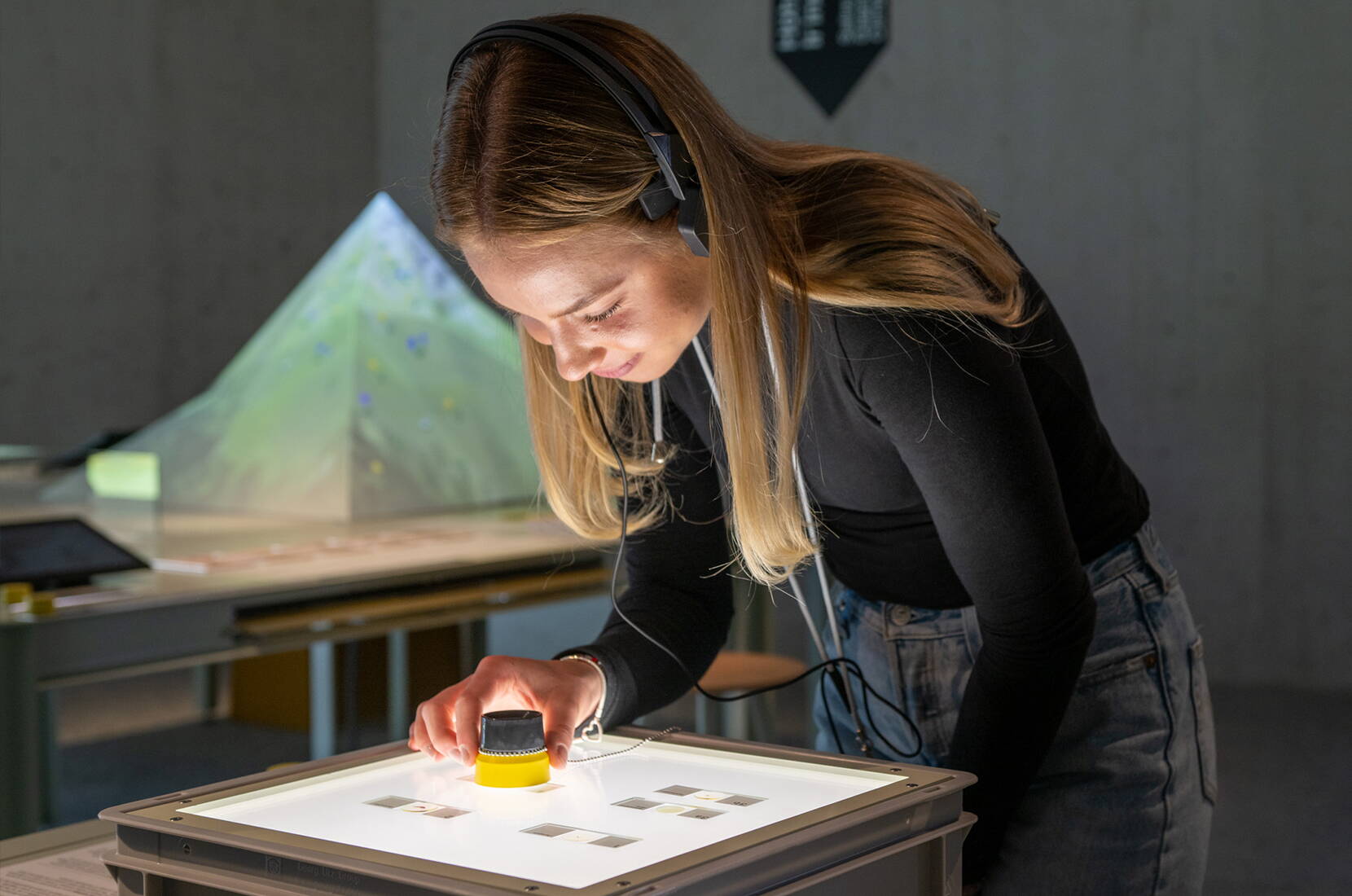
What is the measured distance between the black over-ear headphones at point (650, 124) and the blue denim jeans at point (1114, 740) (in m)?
0.33

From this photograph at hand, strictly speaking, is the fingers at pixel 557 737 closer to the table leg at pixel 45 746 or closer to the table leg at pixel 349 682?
the table leg at pixel 45 746

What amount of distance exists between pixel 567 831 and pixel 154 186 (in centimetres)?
523

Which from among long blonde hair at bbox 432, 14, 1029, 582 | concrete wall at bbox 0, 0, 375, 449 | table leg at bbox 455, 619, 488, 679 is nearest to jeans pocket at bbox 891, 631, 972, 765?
long blonde hair at bbox 432, 14, 1029, 582

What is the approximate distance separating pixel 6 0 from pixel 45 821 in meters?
3.80

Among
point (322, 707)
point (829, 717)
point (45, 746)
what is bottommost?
point (322, 707)

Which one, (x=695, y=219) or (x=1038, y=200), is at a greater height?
(x=1038, y=200)

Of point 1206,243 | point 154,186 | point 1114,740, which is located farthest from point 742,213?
point 154,186

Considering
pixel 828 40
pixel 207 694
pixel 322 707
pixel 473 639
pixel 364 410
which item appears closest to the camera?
pixel 473 639

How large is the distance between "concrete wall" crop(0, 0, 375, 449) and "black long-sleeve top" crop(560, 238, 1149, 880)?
180 inches

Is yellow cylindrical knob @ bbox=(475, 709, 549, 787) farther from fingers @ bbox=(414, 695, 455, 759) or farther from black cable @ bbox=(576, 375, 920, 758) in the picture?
black cable @ bbox=(576, 375, 920, 758)

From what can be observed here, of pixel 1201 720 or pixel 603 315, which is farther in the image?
pixel 1201 720

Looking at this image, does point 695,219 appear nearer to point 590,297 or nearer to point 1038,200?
point 590,297

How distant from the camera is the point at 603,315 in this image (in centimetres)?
A: 83

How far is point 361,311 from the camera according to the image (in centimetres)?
331
